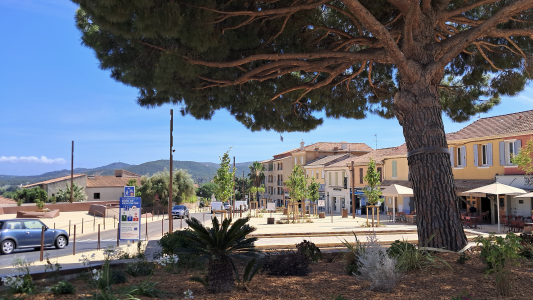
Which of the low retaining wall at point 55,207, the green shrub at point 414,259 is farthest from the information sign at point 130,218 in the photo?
the low retaining wall at point 55,207

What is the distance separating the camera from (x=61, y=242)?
17.9m

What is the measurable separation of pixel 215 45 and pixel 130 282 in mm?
4607

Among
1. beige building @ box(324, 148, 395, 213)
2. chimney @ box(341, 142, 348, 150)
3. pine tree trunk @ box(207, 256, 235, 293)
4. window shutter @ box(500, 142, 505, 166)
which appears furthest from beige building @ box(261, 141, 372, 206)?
pine tree trunk @ box(207, 256, 235, 293)

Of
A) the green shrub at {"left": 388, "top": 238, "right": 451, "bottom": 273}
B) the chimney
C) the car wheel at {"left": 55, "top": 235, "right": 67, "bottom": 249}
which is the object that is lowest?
the car wheel at {"left": 55, "top": 235, "right": 67, "bottom": 249}

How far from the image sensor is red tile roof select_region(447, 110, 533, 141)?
990 inches

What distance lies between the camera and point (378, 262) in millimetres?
5617

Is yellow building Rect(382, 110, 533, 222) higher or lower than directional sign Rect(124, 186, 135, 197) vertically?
higher

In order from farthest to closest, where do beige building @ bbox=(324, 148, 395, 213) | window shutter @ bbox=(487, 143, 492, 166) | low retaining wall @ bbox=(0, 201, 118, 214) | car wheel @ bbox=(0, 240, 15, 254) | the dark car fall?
beige building @ bbox=(324, 148, 395, 213) → low retaining wall @ bbox=(0, 201, 118, 214) → window shutter @ bbox=(487, 143, 492, 166) → the dark car → car wheel @ bbox=(0, 240, 15, 254)

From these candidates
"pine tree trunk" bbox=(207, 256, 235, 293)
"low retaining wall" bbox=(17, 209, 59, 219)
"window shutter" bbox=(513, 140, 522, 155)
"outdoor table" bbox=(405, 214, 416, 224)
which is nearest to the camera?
"pine tree trunk" bbox=(207, 256, 235, 293)

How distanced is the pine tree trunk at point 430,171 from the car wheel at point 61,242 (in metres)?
15.4

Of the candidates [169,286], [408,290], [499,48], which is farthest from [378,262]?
[499,48]

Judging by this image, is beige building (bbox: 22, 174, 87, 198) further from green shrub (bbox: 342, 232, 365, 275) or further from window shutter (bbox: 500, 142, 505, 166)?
green shrub (bbox: 342, 232, 365, 275)

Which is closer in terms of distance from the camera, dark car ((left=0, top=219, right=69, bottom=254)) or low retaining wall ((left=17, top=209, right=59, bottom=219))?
dark car ((left=0, top=219, right=69, bottom=254))

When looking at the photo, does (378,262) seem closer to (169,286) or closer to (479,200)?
(169,286)
